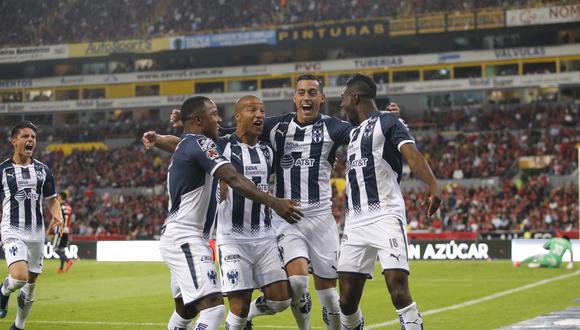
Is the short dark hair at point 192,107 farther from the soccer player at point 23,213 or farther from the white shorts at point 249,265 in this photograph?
the soccer player at point 23,213

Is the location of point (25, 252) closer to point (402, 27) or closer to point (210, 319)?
point (210, 319)

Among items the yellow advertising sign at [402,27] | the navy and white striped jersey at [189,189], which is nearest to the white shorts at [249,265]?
the navy and white striped jersey at [189,189]

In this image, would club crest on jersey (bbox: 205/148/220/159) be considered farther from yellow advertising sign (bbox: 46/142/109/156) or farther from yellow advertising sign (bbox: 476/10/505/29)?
yellow advertising sign (bbox: 46/142/109/156)

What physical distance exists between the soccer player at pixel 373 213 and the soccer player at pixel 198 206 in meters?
1.30

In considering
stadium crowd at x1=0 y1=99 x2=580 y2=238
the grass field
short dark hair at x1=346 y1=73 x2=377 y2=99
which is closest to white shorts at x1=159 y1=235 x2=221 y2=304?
short dark hair at x1=346 y1=73 x2=377 y2=99

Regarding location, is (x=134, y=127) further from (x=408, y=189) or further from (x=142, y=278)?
(x=142, y=278)

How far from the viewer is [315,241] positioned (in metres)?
9.57

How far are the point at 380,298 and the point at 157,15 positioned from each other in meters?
47.0

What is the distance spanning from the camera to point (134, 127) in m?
60.4

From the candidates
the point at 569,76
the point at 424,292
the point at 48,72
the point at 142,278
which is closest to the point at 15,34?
the point at 48,72

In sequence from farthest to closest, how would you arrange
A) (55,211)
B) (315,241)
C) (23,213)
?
(55,211) < (23,213) < (315,241)

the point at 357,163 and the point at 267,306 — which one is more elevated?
the point at 357,163

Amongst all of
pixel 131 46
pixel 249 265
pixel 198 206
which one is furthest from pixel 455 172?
pixel 198 206

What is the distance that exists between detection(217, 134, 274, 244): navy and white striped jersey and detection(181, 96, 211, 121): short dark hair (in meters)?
0.98
